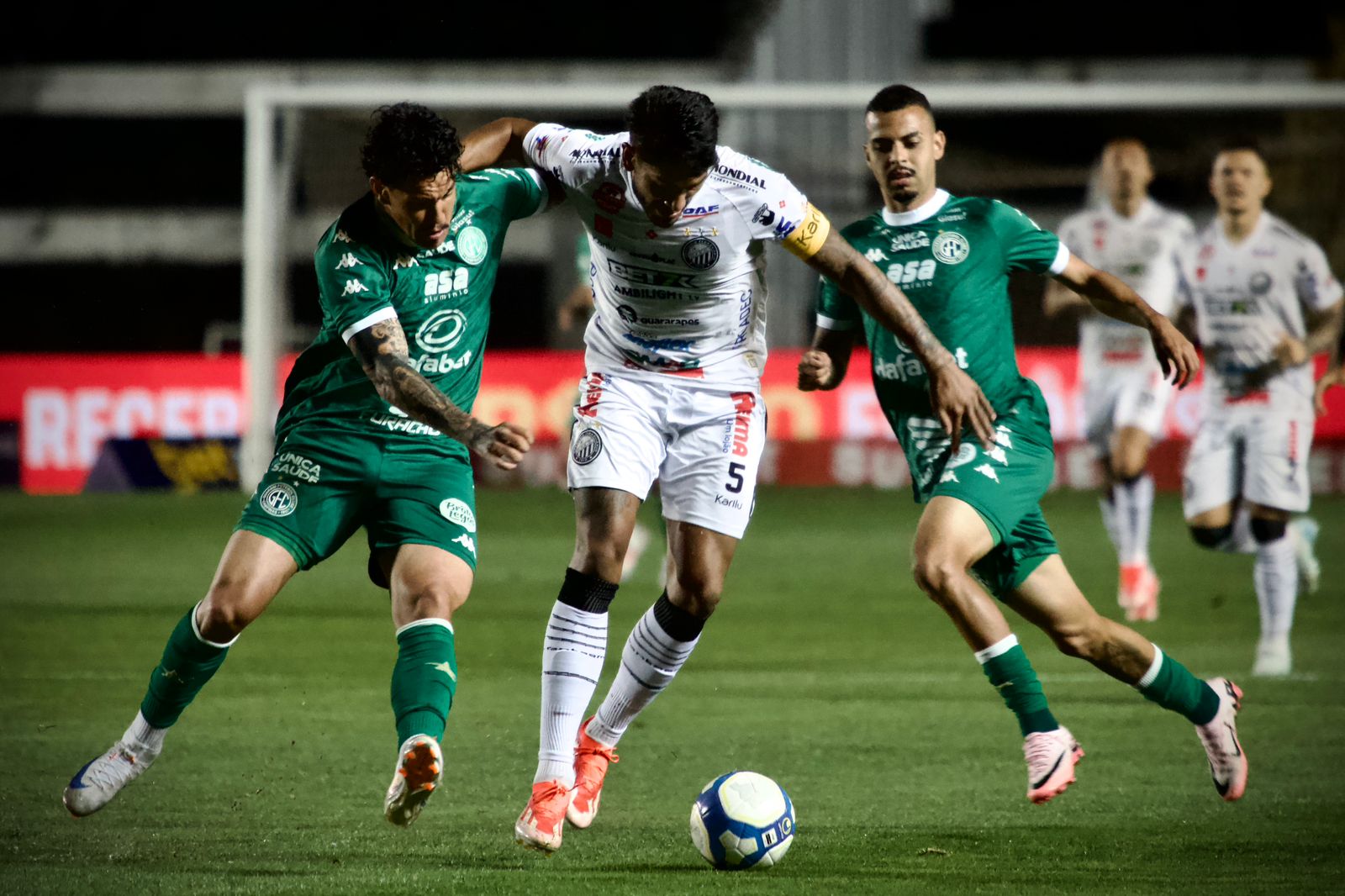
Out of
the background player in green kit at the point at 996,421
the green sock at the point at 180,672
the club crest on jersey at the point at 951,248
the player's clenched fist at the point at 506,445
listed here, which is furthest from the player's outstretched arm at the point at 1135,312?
the green sock at the point at 180,672

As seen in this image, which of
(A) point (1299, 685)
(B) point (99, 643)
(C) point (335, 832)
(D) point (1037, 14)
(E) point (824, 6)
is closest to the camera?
(C) point (335, 832)

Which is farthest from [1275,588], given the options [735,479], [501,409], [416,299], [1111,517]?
[501,409]

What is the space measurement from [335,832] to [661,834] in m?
0.87

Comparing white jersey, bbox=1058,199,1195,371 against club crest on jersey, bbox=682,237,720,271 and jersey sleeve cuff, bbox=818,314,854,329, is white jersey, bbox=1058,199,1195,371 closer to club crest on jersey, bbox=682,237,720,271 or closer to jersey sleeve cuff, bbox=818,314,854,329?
jersey sleeve cuff, bbox=818,314,854,329

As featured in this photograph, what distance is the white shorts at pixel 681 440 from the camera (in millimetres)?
4918

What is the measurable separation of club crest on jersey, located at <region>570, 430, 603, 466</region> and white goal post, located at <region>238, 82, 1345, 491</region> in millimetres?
9056

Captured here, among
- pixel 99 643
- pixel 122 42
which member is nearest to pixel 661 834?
pixel 99 643

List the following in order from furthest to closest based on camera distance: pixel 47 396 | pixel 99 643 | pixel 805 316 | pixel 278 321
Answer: pixel 805 316 → pixel 47 396 → pixel 278 321 → pixel 99 643

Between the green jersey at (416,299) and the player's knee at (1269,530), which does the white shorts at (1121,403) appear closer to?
the player's knee at (1269,530)

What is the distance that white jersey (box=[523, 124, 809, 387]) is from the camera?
4789 millimetres

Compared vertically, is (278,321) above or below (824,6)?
below

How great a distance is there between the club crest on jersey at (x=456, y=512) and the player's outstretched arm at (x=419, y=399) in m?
0.38

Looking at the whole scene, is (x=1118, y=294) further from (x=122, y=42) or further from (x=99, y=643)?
(x=122, y=42)

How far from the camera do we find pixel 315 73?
29.4m
